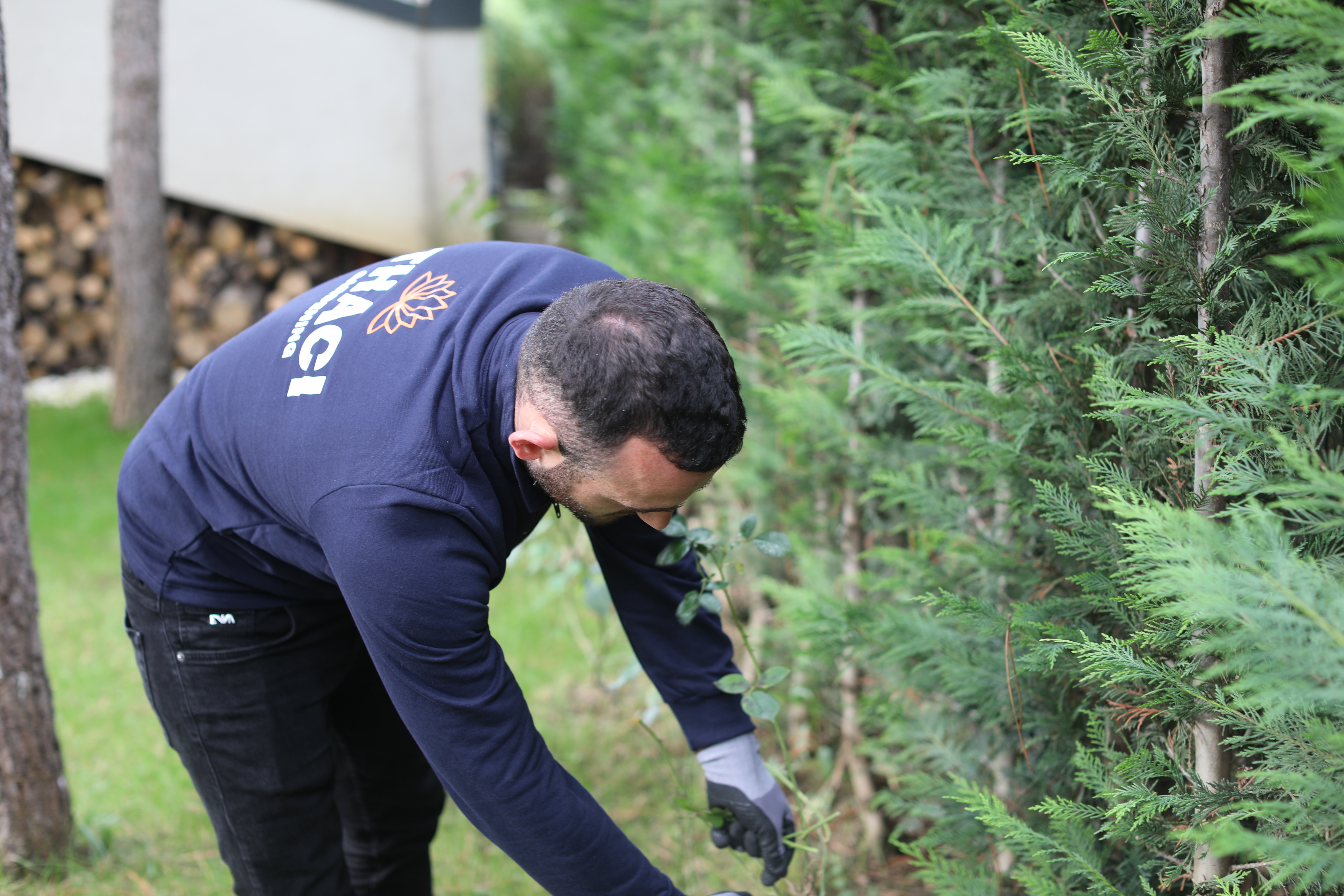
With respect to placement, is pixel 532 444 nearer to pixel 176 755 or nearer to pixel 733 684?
pixel 733 684

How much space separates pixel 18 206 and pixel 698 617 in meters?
7.73

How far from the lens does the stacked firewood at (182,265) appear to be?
23.9 feet

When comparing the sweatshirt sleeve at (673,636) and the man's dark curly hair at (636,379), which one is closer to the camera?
the man's dark curly hair at (636,379)

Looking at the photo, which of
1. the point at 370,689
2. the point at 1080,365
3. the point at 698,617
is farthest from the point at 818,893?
the point at 1080,365

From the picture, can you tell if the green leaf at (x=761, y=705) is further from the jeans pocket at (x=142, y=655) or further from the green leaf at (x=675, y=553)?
the jeans pocket at (x=142, y=655)

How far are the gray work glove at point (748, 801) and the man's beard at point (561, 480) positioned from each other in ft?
2.27

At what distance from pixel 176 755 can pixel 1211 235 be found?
136 inches

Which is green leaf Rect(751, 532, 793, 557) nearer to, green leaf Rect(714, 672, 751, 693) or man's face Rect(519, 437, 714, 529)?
green leaf Rect(714, 672, 751, 693)

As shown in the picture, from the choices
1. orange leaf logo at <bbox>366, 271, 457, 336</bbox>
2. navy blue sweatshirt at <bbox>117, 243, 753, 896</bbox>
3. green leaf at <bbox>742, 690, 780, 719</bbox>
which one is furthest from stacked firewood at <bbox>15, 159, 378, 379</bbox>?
green leaf at <bbox>742, 690, 780, 719</bbox>

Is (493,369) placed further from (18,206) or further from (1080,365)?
(18,206)

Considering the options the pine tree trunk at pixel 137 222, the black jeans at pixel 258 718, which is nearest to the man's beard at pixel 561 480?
the black jeans at pixel 258 718

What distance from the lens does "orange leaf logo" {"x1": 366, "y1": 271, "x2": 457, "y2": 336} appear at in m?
1.55

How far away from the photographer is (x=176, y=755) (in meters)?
3.24

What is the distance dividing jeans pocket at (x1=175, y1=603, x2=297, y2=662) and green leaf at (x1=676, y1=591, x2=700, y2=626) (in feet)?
2.61
